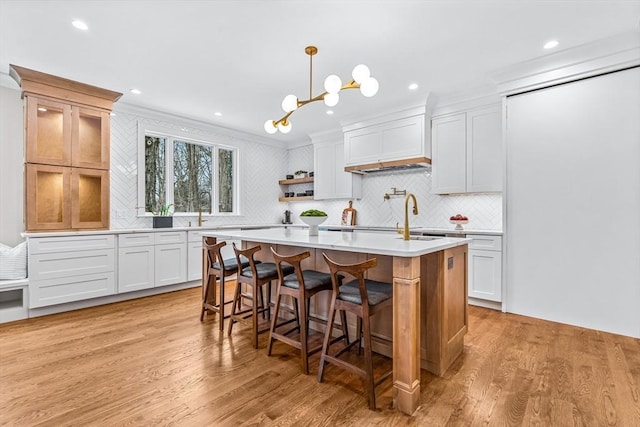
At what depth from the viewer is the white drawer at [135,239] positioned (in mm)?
4075

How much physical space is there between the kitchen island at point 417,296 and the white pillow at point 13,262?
2.47m

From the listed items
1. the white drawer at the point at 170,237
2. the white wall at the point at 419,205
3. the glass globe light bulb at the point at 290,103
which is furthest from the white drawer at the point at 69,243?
the white wall at the point at 419,205

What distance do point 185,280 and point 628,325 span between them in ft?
17.3

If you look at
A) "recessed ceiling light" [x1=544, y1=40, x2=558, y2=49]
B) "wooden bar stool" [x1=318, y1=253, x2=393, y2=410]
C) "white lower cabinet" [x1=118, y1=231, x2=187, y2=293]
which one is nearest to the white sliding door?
"recessed ceiling light" [x1=544, y1=40, x2=558, y2=49]

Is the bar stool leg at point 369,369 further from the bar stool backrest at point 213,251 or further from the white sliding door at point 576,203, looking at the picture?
the white sliding door at point 576,203

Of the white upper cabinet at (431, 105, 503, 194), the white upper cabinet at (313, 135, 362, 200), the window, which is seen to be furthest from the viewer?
the white upper cabinet at (313, 135, 362, 200)

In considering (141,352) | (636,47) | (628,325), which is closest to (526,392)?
(628,325)

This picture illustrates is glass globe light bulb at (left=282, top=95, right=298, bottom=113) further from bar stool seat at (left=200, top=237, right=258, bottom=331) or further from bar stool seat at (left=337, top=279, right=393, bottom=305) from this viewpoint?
bar stool seat at (left=337, top=279, right=393, bottom=305)

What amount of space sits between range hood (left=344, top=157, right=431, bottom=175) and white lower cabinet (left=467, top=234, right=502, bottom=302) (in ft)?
4.07

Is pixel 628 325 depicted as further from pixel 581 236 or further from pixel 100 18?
pixel 100 18

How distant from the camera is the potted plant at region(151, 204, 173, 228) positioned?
462 centimetres

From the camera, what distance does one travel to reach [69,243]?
3.66m

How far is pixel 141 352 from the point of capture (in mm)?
2584

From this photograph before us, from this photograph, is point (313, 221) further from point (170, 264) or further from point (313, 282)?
point (170, 264)
